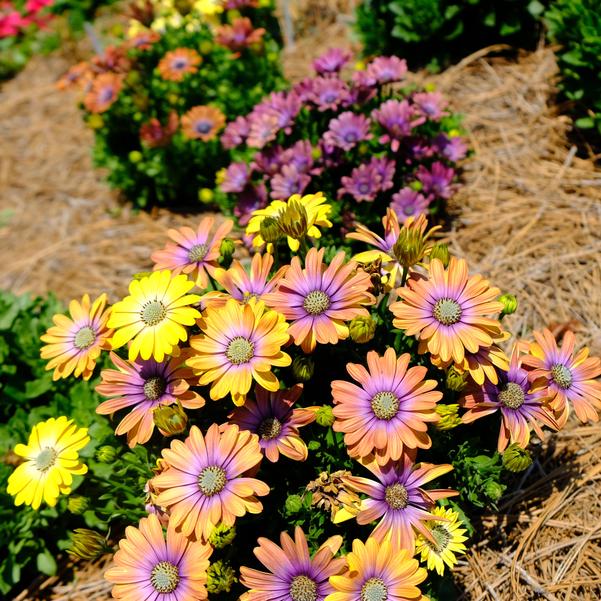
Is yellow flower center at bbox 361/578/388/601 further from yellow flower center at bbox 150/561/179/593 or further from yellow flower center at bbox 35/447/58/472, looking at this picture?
yellow flower center at bbox 35/447/58/472

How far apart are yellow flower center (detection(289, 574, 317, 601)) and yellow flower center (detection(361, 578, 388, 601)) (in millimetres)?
138

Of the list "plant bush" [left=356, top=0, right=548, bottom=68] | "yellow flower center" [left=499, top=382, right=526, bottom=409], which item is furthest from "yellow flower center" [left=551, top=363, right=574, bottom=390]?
"plant bush" [left=356, top=0, right=548, bottom=68]

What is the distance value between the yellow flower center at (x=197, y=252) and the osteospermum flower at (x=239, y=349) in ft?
1.19

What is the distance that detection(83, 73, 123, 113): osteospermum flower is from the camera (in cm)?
370

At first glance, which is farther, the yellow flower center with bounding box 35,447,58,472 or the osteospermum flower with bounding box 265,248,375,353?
the yellow flower center with bounding box 35,447,58,472

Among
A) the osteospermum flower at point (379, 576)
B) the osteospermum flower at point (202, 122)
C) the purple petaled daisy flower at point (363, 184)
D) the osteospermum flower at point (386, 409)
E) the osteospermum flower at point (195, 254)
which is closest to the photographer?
the osteospermum flower at point (379, 576)

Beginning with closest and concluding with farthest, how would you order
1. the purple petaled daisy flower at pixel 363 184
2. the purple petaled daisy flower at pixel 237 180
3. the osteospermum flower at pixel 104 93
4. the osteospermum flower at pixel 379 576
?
the osteospermum flower at pixel 379 576 < the purple petaled daisy flower at pixel 363 184 < the purple petaled daisy flower at pixel 237 180 < the osteospermum flower at pixel 104 93

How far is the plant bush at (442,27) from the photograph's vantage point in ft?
12.6

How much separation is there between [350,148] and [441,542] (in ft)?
6.49

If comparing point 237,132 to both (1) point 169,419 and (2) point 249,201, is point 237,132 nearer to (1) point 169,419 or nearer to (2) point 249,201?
(2) point 249,201

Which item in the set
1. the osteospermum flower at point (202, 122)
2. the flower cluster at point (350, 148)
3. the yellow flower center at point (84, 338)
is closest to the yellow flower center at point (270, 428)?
the yellow flower center at point (84, 338)

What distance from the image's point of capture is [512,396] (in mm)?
1787

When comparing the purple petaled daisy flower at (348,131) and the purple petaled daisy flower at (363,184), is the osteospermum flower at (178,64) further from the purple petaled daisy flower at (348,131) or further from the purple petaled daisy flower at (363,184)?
the purple petaled daisy flower at (363,184)

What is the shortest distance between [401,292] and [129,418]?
3.08 feet
